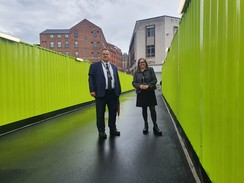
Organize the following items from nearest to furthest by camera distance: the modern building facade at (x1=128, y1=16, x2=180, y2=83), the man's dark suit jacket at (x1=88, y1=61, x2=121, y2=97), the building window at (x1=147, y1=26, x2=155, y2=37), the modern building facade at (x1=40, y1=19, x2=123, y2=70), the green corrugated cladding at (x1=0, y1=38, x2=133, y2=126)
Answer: the man's dark suit jacket at (x1=88, y1=61, x2=121, y2=97) → the green corrugated cladding at (x1=0, y1=38, x2=133, y2=126) → the modern building facade at (x1=128, y1=16, x2=180, y2=83) → the building window at (x1=147, y1=26, x2=155, y2=37) → the modern building facade at (x1=40, y1=19, x2=123, y2=70)

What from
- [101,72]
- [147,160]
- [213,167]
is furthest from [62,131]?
[213,167]

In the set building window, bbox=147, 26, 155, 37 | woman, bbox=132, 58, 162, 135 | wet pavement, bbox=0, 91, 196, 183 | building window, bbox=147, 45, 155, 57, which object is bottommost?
wet pavement, bbox=0, 91, 196, 183

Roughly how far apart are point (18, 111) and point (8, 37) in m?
1.99

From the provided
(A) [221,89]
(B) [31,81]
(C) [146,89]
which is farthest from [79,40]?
(A) [221,89]

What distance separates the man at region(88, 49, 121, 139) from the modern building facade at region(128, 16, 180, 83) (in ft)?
153

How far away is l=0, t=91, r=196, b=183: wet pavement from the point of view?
138 inches

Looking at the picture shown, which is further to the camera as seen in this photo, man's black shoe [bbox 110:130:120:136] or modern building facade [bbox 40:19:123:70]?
modern building facade [bbox 40:19:123:70]

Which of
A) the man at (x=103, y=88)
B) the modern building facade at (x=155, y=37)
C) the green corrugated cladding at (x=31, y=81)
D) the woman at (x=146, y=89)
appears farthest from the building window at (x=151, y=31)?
the man at (x=103, y=88)

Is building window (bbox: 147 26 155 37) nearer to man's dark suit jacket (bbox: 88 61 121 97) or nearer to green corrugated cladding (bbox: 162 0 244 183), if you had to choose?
man's dark suit jacket (bbox: 88 61 121 97)

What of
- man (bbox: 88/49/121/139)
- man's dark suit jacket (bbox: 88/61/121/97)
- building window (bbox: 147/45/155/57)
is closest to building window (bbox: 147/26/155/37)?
building window (bbox: 147/45/155/57)

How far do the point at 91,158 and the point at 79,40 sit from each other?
278 ft

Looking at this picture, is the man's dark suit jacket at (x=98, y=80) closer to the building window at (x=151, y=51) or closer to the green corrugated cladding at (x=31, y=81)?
the green corrugated cladding at (x=31, y=81)

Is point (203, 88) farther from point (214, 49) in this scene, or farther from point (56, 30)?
point (56, 30)

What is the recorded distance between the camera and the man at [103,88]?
609cm
